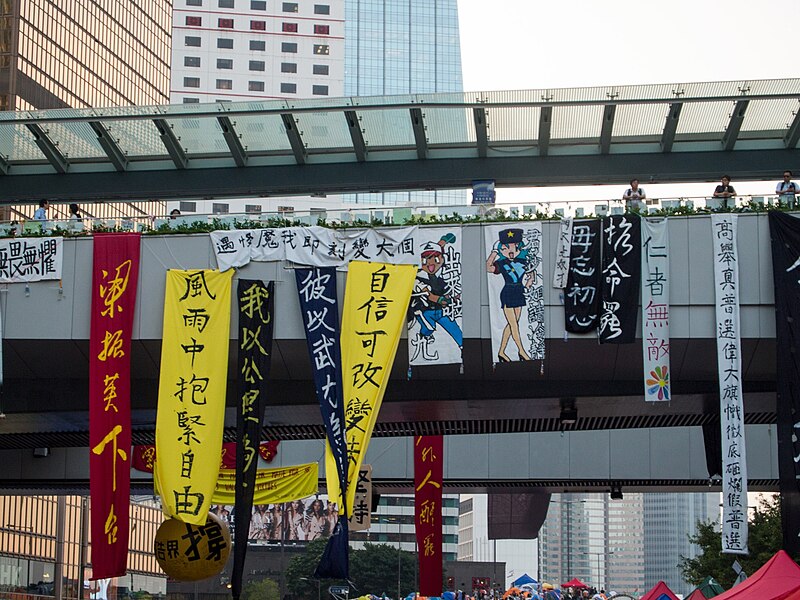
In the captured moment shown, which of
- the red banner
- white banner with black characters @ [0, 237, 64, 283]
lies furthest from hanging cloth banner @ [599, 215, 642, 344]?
white banner with black characters @ [0, 237, 64, 283]

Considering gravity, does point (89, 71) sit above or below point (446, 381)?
above

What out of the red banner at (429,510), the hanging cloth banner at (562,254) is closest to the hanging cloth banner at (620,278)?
the hanging cloth banner at (562,254)

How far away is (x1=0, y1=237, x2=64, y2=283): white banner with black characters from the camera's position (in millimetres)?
22094

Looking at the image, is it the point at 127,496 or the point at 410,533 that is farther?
the point at 410,533

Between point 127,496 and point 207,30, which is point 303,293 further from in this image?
point 207,30

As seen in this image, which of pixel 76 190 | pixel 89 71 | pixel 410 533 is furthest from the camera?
pixel 410 533

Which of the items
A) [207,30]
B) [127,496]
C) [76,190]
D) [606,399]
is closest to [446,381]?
[606,399]

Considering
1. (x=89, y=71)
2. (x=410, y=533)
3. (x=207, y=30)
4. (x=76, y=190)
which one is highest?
(x=207, y=30)

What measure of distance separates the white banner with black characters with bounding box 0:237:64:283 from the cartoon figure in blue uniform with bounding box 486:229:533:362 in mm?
8114

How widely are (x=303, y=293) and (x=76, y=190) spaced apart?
24.7 ft

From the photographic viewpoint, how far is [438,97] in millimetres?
23500

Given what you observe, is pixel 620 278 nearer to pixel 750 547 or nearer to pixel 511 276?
pixel 511 276

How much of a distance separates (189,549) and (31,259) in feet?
22.1

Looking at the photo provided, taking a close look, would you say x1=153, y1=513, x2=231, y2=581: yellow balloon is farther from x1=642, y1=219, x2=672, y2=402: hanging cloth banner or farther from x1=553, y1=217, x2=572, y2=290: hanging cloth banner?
x1=642, y1=219, x2=672, y2=402: hanging cloth banner
